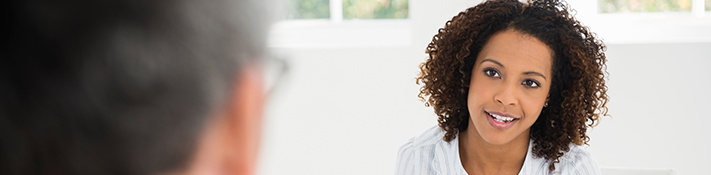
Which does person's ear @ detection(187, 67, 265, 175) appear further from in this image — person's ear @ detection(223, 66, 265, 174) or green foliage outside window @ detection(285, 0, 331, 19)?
green foliage outside window @ detection(285, 0, 331, 19)

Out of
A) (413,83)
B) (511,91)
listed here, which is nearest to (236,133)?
(511,91)

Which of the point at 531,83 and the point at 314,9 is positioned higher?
the point at 314,9

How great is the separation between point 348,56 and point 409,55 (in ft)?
1.25

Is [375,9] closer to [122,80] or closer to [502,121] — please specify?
[502,121]

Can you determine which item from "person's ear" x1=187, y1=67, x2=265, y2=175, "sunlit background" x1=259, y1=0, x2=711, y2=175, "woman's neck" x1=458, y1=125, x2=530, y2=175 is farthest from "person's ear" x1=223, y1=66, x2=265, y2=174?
"sunlit background" x1=259, y1=0, x2=711, y2=175

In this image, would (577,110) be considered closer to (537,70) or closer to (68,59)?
(537,70)

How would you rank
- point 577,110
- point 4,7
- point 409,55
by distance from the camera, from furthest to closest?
point 409,55
point 577,110
point 4,7

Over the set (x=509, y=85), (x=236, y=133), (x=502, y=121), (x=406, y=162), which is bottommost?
(x=406, y=162)

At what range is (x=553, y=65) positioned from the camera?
1355mm

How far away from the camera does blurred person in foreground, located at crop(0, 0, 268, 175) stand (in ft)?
0.62

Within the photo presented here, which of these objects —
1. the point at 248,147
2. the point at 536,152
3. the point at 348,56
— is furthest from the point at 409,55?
the point at 248,147

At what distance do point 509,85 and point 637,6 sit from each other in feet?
6.74

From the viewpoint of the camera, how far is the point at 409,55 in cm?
292

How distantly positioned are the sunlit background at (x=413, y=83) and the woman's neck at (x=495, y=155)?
1.06 metres
